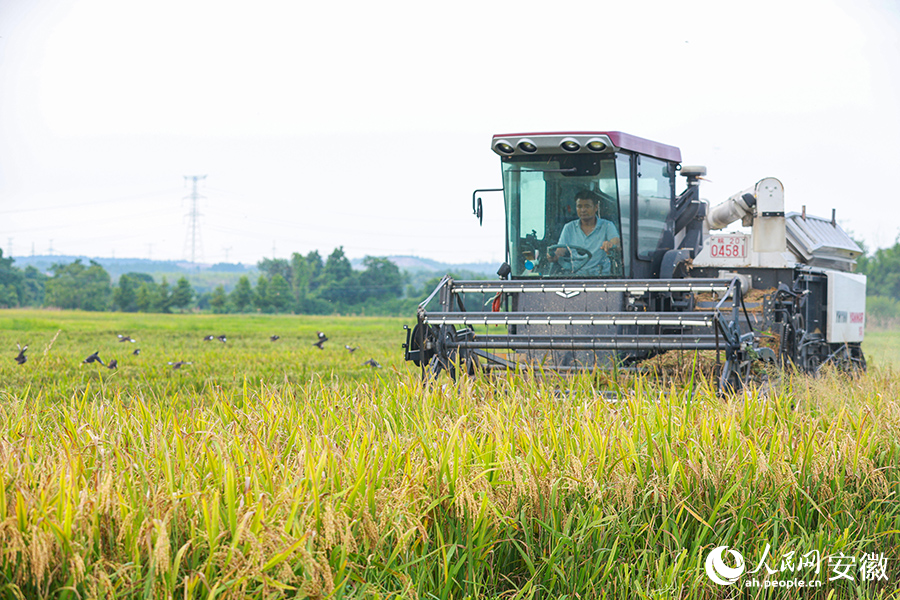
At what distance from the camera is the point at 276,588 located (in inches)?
88.9

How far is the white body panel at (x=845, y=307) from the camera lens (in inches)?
342

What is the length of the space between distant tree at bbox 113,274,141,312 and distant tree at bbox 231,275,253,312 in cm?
734

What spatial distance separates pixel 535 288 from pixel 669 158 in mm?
2621

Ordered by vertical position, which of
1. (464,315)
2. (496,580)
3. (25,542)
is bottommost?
(496,580)

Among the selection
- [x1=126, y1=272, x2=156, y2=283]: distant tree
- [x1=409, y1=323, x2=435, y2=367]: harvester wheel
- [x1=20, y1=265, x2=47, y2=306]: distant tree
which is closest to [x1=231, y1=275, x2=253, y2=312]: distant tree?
[x1=126, y1=272, x2=156, y2=283]: distant tree

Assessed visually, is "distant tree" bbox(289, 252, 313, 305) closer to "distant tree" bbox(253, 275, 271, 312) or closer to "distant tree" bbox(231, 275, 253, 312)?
"distant tree" bbox(231, 275, 253, 312)

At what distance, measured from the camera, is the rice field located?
2.23m

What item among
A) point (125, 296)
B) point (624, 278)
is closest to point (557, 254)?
point (624, 278)

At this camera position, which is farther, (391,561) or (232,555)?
(391,561)

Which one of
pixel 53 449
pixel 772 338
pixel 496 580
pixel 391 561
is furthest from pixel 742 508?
pixel 772 338

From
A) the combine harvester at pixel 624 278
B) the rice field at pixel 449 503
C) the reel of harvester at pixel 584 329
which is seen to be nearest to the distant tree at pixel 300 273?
the combine harvester at pixel 624 278

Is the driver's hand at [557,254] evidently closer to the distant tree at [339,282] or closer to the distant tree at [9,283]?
the distant tree at [339,282]

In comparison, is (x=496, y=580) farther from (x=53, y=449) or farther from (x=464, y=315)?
A: (x=464, y=315)

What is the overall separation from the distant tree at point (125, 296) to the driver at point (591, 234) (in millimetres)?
54269
